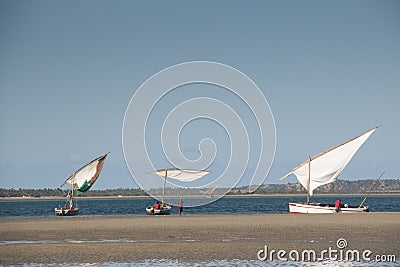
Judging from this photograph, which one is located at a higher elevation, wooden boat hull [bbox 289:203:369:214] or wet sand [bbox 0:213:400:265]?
wooden boat hull [bbox 289:203:369:214]

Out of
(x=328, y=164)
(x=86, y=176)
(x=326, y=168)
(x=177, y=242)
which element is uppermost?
(x=328, y=164)

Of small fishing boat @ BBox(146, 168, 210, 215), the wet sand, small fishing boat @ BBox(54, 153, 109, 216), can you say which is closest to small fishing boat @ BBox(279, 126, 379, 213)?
→ small fishing boat @ BBox(146, 168, 210, 215)

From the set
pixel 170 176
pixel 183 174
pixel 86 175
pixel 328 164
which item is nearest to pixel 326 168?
pixel 328 164

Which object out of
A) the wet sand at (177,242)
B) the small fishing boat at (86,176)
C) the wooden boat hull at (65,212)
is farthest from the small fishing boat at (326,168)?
the wet sand at (177,242)

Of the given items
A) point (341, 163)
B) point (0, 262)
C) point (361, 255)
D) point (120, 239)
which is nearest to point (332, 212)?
point (341, 163)

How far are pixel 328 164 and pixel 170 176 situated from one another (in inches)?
745

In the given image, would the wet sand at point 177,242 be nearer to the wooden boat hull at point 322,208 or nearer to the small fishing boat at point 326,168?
the wooden boat hull at point 322,208

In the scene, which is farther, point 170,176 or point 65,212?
point 170,176

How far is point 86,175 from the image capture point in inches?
3073

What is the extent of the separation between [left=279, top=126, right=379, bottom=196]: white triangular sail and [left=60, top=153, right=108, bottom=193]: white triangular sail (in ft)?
79.1

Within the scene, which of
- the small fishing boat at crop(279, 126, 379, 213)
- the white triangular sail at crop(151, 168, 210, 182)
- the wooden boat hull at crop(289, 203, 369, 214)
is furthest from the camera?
the white triangular sail at crop(151, 168, 210, 182)

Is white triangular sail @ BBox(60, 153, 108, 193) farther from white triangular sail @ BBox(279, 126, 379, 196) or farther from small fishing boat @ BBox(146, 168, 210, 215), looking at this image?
white triangular sail @ BBox(279, 126, 379, 196)

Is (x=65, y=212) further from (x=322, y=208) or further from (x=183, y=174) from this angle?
(x=322, y=208)

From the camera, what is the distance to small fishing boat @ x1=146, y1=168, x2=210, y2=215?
67750 mm
